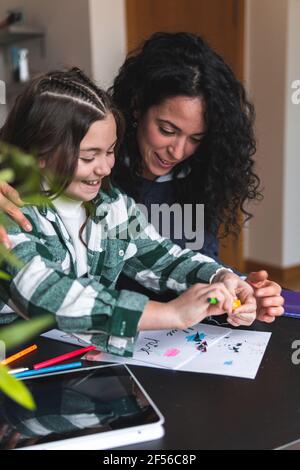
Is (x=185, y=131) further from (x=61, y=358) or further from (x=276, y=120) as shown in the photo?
(x=276, y=120)

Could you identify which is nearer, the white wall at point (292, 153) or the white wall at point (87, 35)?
the white wall at point (87, 35)

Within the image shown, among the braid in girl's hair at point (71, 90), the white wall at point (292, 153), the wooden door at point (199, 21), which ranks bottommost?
the white wall at point (292, 153)

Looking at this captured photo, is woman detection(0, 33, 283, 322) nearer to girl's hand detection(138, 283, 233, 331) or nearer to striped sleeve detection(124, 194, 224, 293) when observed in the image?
striped sleeve detection(124, 194, 224, 293)

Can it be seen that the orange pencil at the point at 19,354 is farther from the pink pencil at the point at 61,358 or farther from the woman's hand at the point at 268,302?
the woman's hand at the point at 268,302

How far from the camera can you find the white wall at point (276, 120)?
3.20m

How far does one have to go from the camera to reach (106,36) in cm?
286

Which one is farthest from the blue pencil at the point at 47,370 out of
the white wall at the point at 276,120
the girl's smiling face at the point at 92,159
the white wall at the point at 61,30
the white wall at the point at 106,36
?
the white wall at the point at 276,120

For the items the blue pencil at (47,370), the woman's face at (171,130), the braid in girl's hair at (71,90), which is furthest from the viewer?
the woman's face at (171,130)

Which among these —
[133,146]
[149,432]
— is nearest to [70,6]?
[133,146]

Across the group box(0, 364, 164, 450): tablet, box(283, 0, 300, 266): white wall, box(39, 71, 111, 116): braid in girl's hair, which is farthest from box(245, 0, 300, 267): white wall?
box(0, 364, 164, 450): tablet

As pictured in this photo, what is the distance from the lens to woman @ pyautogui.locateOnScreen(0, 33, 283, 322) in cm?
121

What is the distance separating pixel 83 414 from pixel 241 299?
38 centimetres

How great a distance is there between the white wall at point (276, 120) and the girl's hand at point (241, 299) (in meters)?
2.57

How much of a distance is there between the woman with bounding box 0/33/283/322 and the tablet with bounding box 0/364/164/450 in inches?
20.9
